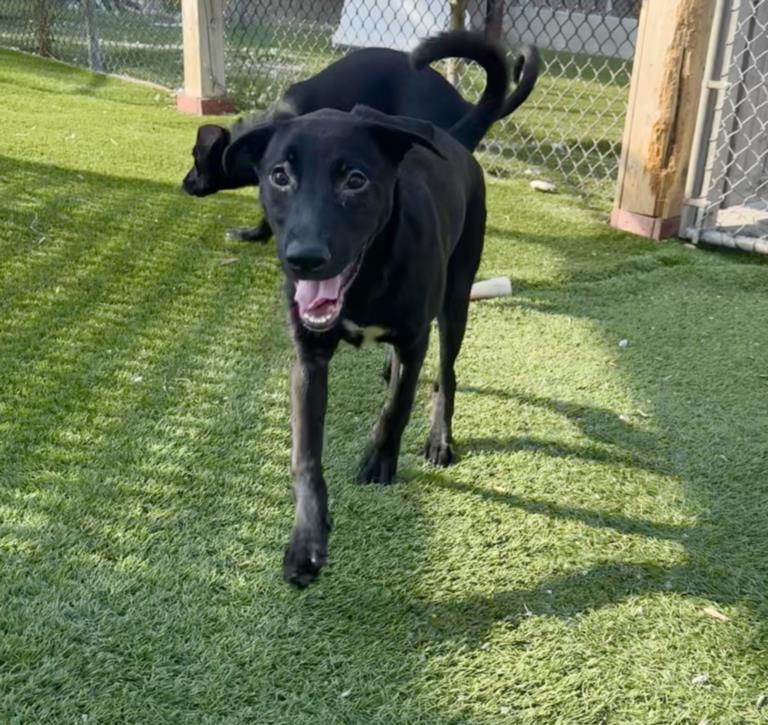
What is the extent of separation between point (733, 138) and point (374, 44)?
5539mm

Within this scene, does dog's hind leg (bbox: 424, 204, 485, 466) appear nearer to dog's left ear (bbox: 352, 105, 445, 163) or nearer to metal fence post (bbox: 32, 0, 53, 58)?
dog's left ear (bbox: 352, 105, 445, 163)

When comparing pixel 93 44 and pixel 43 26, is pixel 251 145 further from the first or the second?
pixel 43 26

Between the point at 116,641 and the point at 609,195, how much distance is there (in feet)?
15.3

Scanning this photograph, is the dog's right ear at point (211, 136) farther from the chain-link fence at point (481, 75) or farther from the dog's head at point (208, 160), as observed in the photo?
the chain-link fence at point (481, 75)

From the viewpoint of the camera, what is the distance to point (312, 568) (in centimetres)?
194

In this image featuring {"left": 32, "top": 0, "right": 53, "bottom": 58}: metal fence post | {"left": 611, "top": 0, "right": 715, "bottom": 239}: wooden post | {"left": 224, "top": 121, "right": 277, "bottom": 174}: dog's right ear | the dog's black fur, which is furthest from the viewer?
{"left": 32, "top": 0, "right": 53, "bottom": 58}: metal fence post

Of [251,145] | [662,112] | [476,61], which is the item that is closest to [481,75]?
[662,112]

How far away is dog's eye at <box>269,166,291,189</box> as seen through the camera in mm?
1972

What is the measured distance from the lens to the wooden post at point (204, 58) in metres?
7.29

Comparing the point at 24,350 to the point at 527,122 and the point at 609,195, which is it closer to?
the point at 609,195

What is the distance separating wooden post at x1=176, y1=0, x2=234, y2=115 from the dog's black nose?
609cm

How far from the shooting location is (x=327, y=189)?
1.93 meters

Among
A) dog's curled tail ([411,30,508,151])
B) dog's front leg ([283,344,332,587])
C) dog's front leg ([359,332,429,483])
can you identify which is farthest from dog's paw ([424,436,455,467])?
dog's curled tail ([411,30,508,151])

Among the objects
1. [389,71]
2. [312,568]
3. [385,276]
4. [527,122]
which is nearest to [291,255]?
[385,276]
